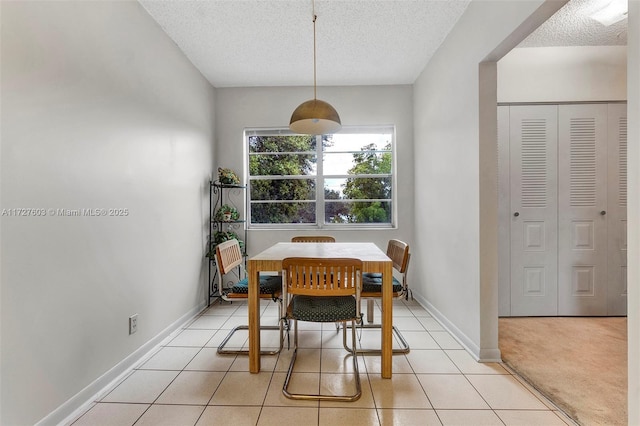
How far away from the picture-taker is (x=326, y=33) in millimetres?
2668

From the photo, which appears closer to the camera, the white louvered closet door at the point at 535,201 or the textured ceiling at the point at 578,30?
the textured ceiling at the point at 578,30

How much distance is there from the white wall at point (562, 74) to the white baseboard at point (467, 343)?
2.32 m

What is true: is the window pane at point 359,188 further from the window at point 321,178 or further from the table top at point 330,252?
the table top at point 330,252

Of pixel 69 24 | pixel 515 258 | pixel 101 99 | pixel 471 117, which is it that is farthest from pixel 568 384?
pixel 69 24

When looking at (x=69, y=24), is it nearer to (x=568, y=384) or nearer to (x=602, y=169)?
(x=568, y=384)

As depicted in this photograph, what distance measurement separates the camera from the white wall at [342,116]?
379cm

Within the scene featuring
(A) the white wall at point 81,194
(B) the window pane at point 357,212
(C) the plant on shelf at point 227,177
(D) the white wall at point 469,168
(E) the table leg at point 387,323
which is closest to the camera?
(A) the white wall at point 81,194

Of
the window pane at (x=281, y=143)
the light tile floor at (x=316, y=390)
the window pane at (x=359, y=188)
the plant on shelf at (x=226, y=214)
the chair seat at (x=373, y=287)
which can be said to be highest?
the window pane at (x=281, y=143)

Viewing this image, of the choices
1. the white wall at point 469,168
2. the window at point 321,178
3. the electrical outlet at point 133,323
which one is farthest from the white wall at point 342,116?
the electrical outlet at point 133,323

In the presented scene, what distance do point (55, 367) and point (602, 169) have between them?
15.4ft

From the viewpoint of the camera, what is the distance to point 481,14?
2129 mm

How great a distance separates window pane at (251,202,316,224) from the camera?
13.0 feet

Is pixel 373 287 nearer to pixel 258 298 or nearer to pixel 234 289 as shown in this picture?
pixel 258 298

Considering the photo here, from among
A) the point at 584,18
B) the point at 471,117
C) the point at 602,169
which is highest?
the point at 584,18
